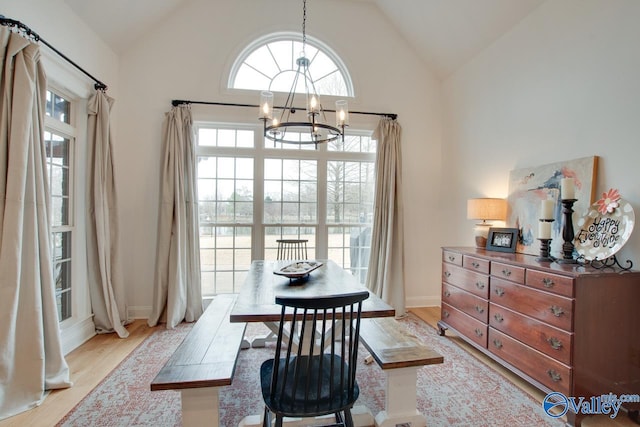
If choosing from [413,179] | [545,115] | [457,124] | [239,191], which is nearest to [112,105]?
[239,191]

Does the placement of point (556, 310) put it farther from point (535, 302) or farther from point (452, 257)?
point (452, 257)

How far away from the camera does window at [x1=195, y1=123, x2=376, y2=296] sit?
377 centimetres

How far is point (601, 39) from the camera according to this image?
2.15 meters

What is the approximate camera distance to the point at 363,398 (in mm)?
2070

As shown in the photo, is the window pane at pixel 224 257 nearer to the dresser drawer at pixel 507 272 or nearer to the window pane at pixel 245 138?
the window pane at pixel 245 138

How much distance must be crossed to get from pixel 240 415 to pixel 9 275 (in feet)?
5.65

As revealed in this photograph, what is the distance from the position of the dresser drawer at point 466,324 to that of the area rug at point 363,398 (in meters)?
0.20

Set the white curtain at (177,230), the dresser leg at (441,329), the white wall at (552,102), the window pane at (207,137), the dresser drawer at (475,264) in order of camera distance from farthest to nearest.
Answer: the window pane at (207,137) → the white curtain at (177,230) → the dresser leg at (441,329) → the dresser drawer at (475,264) → the white wall at (552,102)

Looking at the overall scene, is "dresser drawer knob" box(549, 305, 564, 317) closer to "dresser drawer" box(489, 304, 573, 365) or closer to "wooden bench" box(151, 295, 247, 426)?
"dresser drawer" box(489, 304, 573, 365)

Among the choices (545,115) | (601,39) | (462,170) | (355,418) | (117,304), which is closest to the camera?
(355,418)

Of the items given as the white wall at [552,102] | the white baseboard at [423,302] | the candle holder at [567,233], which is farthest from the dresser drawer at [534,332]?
the white baseboard at [423,302]

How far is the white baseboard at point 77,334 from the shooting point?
2668 millimetres

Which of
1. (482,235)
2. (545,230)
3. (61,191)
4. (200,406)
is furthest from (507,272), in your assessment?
(61,191)

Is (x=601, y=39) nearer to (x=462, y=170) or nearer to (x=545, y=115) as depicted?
(x=545, y=115)
